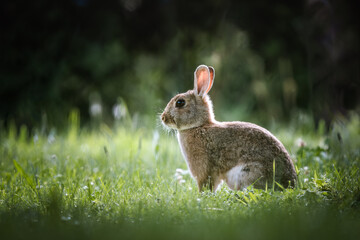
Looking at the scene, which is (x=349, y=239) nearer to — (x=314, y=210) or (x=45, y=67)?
(x=314, y=210)

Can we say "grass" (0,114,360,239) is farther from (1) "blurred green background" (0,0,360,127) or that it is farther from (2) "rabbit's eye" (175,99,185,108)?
(1) "blurred green background" (0,0,360,127)

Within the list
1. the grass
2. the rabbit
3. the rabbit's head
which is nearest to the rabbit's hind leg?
the rabbit

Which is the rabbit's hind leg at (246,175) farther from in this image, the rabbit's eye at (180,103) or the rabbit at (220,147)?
the rabbit's eye at (180,103)

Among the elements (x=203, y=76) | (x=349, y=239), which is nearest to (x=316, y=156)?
(x=203, y=76)

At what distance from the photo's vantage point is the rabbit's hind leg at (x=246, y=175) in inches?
151

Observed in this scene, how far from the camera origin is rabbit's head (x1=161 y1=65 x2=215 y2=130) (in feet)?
14.5

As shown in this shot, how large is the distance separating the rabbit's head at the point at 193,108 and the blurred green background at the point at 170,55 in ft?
12.0

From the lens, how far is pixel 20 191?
4.09 m

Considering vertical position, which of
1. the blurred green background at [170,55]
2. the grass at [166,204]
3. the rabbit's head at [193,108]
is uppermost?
the blurred green background at [170,55]

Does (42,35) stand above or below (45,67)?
above

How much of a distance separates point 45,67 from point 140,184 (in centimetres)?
555

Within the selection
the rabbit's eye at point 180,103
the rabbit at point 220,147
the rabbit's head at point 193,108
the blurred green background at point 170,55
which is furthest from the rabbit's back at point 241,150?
the blurred green background at point 170,55

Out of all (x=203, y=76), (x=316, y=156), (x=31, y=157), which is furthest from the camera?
(x=31, y=157)

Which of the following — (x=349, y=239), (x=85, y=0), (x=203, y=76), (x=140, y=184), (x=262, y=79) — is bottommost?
(x=349, y=239)
